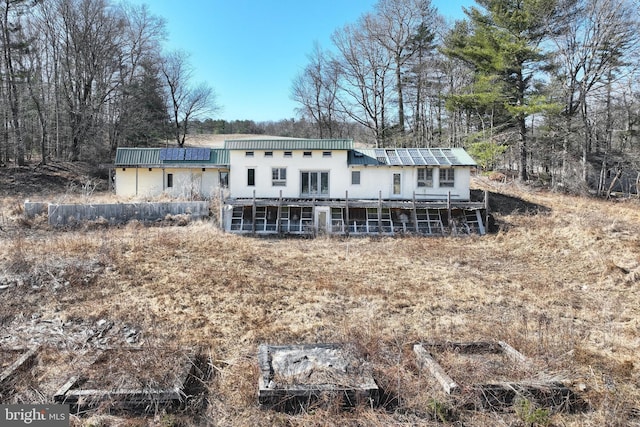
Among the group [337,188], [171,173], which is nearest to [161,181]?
[171,173]

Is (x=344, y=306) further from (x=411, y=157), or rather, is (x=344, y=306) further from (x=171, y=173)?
(x=171, y=173)

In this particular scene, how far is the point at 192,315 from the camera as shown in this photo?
784cm

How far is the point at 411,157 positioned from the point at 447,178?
2128 millimetres

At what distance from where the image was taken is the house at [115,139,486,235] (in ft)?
59.9

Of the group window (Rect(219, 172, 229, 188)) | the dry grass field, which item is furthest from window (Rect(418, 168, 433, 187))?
window (Rect(219, 172, 229, 188))

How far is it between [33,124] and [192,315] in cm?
3123

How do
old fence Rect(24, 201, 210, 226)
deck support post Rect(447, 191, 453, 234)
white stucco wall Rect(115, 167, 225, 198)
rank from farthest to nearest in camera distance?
white stucco wall Rect(115, 167, 225, 198) < deck support post Rect(447, 191, 453, 234) < old fence Rect(24, 201, 210, 226)

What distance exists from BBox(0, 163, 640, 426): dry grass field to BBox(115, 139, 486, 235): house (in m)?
2.04

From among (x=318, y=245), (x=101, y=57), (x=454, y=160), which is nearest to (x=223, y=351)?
(x=318, y=245)

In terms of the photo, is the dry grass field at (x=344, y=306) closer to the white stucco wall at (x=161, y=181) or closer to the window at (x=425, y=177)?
the window at (x=425, y=177)

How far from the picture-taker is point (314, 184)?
65.5ft

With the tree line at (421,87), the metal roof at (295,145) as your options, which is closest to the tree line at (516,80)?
the tree line at (421,87)

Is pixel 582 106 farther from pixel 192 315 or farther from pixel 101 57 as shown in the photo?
pixel 101 57

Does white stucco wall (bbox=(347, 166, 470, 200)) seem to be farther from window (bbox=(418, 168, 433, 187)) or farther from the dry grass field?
the dry grass field
